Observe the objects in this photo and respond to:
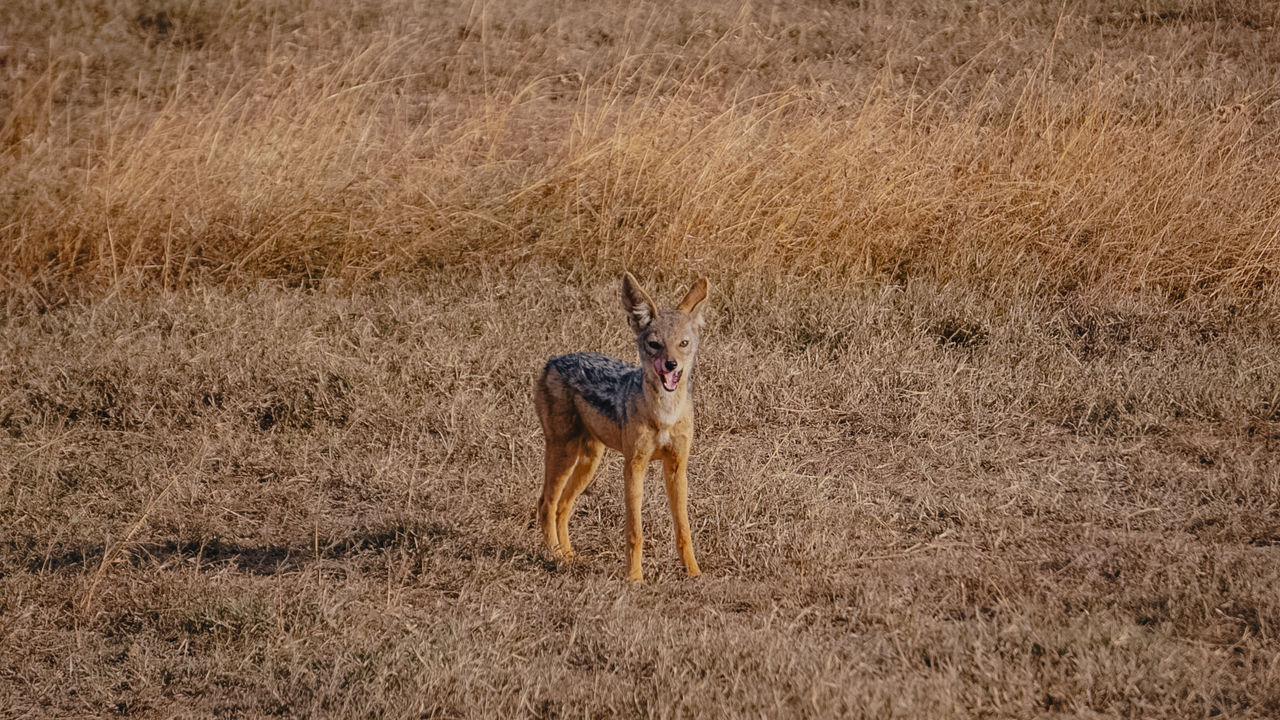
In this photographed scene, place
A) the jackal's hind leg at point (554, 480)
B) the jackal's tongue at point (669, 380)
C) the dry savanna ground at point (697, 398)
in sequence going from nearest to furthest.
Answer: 1. the dry savanna ground at point (697, 398)
2. the jackal's tongue at point (669, 380)
3. the jackal's hind leg at point (554, 480)

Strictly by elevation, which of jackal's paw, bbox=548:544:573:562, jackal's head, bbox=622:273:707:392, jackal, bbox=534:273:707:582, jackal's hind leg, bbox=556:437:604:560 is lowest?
jackal's paw, bbox=548:544:573:562

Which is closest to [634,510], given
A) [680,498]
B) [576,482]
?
[680,498]

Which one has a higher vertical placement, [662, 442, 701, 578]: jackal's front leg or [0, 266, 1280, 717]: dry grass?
[662, 442, 701, 578]: jackal's front leg

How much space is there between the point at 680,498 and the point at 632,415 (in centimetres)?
37

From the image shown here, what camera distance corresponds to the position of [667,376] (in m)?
3.87

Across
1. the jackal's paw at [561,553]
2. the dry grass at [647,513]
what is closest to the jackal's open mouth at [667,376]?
the dry grass at [647,513]

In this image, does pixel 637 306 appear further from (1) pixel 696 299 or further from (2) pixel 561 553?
(2) pixel 561 553

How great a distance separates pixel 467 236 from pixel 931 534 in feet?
14.3

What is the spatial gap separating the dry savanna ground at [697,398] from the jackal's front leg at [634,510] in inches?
6.3

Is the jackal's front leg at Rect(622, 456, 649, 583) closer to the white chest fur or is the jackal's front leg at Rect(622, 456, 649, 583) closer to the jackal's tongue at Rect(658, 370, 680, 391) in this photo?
the white chest fur

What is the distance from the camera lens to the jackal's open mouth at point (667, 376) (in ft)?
12.7

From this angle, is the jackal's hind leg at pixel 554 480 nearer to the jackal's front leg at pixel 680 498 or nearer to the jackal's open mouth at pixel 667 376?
the jackal's front leg at pixel 680 498

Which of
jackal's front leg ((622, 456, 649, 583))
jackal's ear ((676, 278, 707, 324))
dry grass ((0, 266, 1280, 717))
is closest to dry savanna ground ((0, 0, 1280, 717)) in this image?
dry grass ((0, 266, 1280, 717))

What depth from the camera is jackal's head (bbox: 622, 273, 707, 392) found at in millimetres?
3906
